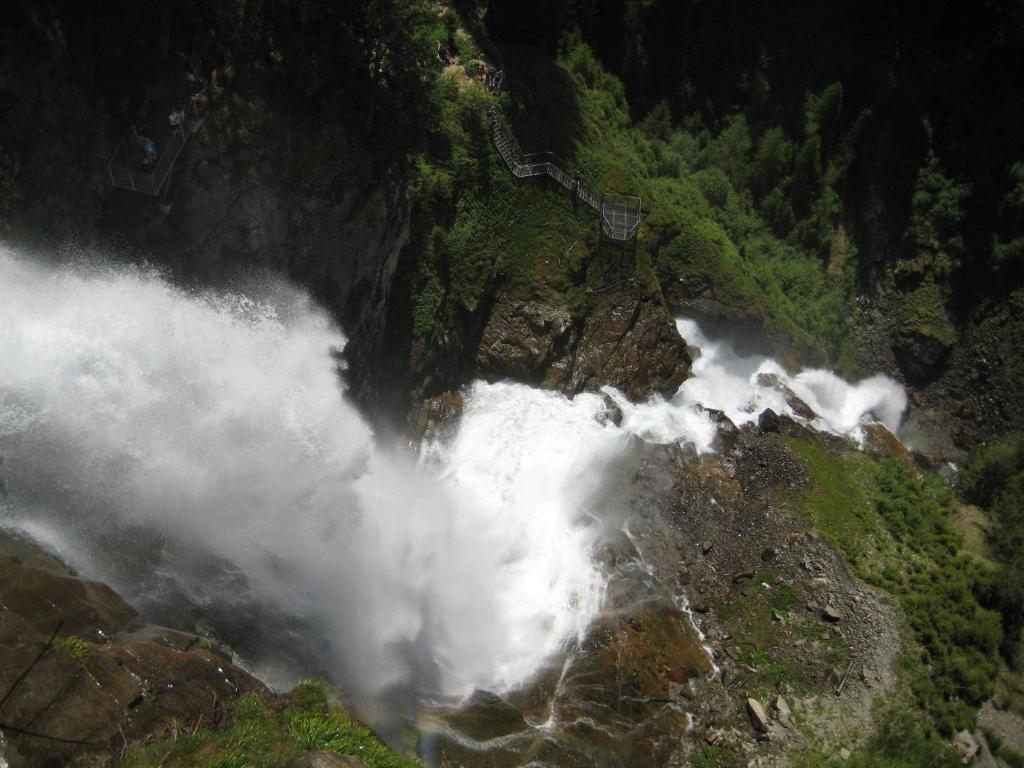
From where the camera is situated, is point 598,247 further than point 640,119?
No

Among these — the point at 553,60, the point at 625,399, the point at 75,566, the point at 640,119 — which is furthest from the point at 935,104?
the point at 75,566

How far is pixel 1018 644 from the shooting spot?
2172 centimetres

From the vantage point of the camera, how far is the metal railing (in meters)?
15.9

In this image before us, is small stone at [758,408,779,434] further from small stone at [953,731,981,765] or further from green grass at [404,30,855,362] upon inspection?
small stone at [953,731,981,765]

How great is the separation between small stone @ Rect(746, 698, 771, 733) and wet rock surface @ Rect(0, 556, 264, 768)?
40.9 ft

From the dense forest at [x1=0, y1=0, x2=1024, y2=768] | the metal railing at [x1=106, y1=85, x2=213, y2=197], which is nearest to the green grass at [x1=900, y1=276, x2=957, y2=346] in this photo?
the dense forest at [x1=0, y1=0, x2=1024, y2=768]

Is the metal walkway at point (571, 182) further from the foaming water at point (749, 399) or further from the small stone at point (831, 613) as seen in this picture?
the small stone at point (831, 613)

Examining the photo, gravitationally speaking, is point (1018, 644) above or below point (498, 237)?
below

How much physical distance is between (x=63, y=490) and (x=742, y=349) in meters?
25.4

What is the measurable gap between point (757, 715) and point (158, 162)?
19.9m

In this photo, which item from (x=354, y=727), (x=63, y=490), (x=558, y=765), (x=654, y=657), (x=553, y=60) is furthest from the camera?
(x=553, y=60)

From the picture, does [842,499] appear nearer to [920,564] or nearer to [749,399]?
[920,564]

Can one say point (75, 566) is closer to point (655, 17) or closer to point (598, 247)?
point (598, 247)

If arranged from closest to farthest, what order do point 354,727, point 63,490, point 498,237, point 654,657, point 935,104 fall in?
point 354,727
point 63,490
point 654,657
point 498,237
point 935,104
